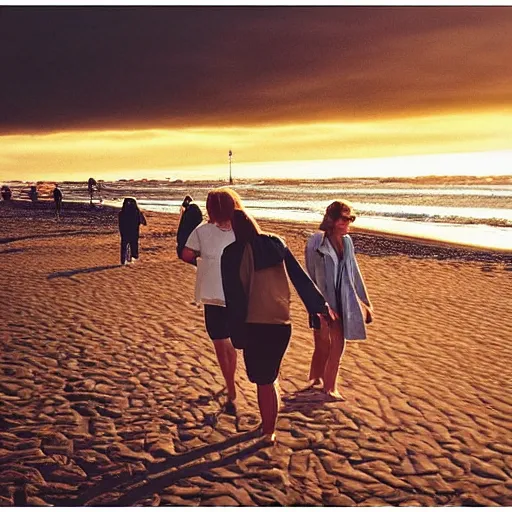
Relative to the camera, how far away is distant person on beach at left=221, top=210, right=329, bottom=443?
15.0 ft

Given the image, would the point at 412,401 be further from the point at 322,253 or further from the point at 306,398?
the point at 322,253

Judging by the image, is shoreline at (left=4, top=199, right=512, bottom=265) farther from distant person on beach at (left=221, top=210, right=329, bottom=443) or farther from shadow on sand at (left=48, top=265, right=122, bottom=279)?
distant person on beach at (left=221, top=210, right=329, bottom=443)

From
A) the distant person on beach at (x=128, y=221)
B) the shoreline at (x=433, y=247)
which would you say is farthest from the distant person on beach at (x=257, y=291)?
the shoreline at (x=433, y=247)

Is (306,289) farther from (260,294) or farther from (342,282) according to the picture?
(342,282)

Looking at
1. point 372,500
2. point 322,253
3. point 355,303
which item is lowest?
point 372,500

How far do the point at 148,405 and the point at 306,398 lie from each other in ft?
5.22

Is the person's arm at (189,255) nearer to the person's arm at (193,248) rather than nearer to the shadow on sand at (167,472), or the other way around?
the person's arm at (193,248)

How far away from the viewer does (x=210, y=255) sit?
5.52 metres

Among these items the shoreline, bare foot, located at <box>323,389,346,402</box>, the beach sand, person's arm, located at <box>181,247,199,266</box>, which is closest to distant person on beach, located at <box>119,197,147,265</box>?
the beach sand

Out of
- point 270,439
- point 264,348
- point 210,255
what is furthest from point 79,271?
point 264,348

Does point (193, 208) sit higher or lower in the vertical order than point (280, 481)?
higher

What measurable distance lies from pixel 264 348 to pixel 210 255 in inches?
47.0

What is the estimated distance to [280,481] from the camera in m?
4.48

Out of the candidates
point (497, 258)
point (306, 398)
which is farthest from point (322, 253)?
point (497, 258)
